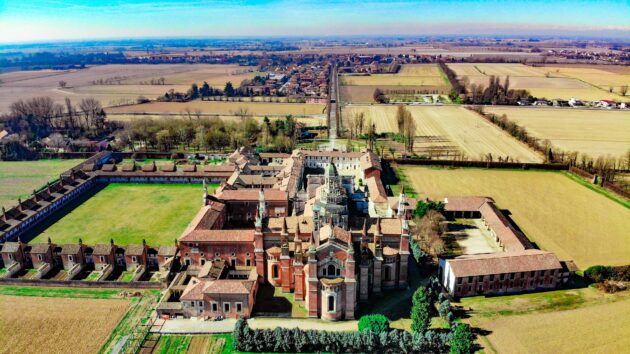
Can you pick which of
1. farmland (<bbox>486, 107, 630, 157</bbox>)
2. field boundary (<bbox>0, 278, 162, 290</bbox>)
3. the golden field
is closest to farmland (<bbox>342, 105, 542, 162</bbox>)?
farmland (<bbox>486, 107, 630, 157</bbox>)

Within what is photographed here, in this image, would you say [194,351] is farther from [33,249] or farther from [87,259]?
[33,249]

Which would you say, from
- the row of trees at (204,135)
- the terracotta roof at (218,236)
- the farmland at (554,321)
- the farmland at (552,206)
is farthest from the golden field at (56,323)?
the row of trees at (204,135)

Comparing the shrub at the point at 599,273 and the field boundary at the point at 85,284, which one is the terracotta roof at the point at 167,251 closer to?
the field boundary at the point at 85,284

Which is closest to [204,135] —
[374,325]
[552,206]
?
[552,206]

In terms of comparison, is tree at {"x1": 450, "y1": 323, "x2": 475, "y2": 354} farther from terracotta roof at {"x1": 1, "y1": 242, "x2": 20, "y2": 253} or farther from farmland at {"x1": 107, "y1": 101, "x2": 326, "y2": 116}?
farmland at {"x1": 107, "y1": 101, "x2": 326, "y2": 116}

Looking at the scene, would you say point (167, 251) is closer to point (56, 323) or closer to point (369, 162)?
point (56, 323)

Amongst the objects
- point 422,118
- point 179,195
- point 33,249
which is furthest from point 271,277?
point 422,118
